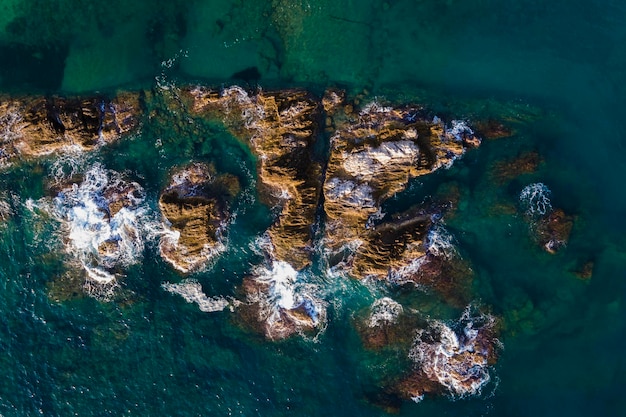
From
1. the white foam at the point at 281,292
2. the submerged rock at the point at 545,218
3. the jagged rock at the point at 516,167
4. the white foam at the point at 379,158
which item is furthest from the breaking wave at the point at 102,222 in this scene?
the submerged rock at the point at 545,218

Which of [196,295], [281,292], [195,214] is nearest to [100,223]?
[195,214]

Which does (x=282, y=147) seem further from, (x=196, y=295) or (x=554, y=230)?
(x=554, y=230)

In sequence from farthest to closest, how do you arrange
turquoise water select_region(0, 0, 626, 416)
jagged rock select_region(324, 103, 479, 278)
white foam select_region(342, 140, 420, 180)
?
turquoise water select_region(0, 0, 626, 416), jagged rock select_region(324, 103, 479, 278), white foam select_region(342, 140, 420, 180)

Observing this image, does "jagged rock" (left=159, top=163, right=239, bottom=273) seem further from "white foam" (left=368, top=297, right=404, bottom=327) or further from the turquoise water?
"white foam" (left=368, top=297, right=404, bottom=327)

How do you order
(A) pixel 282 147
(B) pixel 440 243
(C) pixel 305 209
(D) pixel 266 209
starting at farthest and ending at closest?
(D) pixel 266 209 < (B) pixel 440 243 < (C) pixel 305 209 < (A) pixel 282 147

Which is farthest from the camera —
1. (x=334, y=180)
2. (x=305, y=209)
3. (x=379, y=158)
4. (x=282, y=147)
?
(x=305, y=209)

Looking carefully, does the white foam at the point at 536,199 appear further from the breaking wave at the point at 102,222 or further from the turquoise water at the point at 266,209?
the breaking wave at the point at 102,222

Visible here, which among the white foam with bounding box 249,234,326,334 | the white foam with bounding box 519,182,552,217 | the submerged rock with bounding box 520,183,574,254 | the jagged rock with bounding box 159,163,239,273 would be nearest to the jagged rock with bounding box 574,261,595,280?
the submerged rock with bounding box 520,183,574,254
